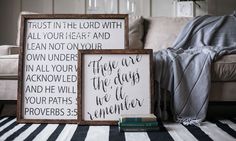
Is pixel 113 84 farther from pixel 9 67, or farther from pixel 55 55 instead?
pixel 9 67

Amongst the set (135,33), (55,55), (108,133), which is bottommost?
(108,133)

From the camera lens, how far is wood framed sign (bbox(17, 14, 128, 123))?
1.43 m

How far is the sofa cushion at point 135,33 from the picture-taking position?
6.90 ft

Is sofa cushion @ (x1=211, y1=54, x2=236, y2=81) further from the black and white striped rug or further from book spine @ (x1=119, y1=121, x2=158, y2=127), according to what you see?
book spine @ (x1=119, y1=121, x2=158, y2=127)

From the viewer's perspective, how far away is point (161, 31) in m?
2.13

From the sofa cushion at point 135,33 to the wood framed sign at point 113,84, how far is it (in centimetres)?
70

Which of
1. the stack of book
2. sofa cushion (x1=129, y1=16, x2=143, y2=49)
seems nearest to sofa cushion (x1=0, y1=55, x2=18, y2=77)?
the stack of book

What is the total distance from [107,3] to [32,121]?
1.64 metres

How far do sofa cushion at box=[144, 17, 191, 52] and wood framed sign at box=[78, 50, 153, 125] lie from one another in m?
0.68

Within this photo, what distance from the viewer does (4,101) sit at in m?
1.61

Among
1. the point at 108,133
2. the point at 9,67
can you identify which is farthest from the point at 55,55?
the point at 108,133

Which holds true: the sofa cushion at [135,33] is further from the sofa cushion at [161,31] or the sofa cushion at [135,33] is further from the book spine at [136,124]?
the book spine at [136,124]

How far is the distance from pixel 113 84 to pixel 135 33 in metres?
0.83

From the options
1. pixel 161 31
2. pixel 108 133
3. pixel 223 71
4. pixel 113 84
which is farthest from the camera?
pixel 161 31
